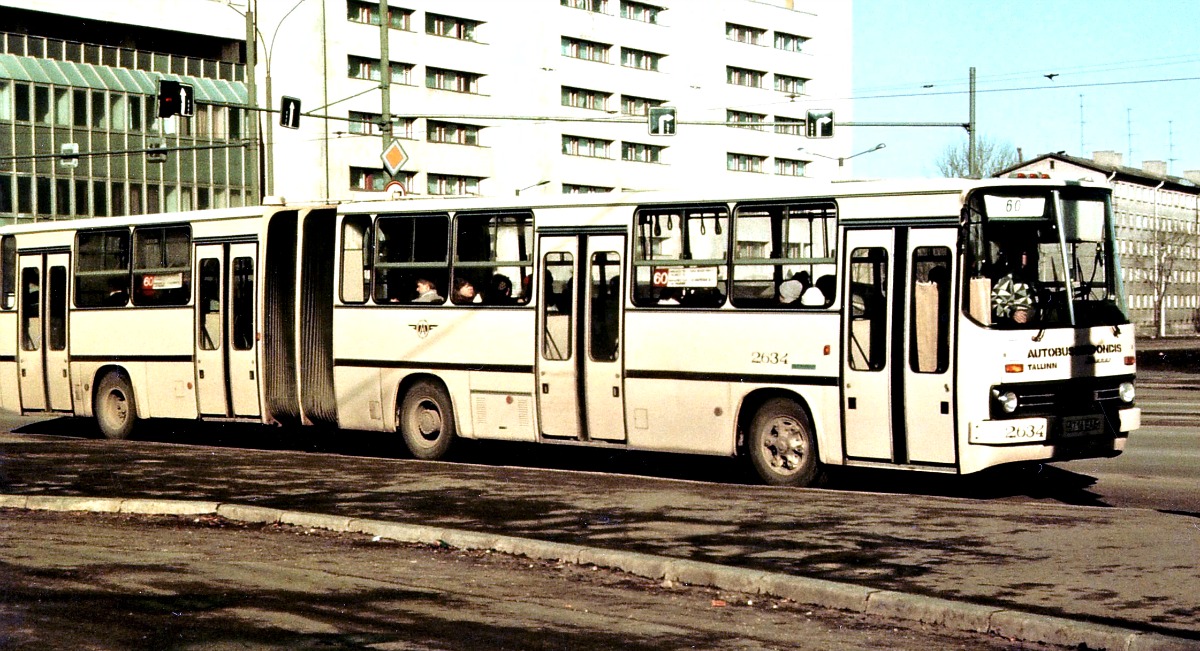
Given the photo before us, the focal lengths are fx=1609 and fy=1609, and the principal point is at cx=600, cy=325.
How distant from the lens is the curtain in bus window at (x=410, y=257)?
18.3m

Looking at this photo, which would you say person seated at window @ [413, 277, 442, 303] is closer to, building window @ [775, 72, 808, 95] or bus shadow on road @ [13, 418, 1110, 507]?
bus shadow on road @ [13, 418, 1110, 507]

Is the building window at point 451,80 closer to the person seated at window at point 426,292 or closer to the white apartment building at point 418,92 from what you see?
the white apartment building at point 418,92

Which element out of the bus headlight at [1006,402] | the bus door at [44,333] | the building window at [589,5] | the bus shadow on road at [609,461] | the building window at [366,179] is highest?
the building window at [589,5]

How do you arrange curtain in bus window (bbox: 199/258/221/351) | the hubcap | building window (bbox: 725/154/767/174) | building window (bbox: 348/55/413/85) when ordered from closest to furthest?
1. the hubcap
2. curtain in bus window (bbox: 199/258/221/351)
3. building window (bbox: 348/55/413/85)
4. building window (bbox: 725/154/767/174)

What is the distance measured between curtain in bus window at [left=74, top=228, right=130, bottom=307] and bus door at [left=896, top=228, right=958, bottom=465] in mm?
11645

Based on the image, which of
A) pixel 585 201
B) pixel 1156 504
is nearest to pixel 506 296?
pixel 585 201

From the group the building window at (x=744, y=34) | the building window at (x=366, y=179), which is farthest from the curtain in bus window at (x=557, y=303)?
the building window at (x=744, y=34)

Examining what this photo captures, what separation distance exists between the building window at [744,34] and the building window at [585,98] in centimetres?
1152

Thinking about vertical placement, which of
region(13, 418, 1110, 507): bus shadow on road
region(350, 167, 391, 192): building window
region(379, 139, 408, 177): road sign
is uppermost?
region(350, 167, 391, 192): building window

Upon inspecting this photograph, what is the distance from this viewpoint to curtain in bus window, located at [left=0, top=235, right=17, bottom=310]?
23.3 meters

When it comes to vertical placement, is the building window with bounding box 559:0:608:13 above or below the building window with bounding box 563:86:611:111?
above

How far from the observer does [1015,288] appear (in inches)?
559

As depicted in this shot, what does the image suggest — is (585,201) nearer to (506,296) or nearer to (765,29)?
(506,296)

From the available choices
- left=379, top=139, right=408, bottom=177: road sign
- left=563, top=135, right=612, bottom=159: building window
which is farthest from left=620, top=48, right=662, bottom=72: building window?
left=379, top=139, right=408, bottom=177: road sign
